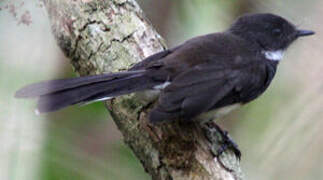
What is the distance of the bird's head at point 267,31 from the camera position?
3707 mm

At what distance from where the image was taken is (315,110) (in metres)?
2.81

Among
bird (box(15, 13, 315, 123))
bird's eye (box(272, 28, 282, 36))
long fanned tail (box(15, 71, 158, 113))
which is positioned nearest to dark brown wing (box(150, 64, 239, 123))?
bird (box(15, 13, 315, 123))

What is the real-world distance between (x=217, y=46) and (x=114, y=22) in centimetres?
71

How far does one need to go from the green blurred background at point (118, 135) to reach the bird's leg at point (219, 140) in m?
0.16

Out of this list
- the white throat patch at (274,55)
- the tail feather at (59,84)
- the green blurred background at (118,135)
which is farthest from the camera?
the white throat patch at (274,55)

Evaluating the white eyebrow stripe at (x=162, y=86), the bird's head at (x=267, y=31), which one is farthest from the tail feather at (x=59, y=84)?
the bird's head at (x=267, y=31)

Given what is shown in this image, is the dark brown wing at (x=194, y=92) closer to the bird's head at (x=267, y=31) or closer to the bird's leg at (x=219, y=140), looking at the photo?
the bird's leg at (x=219, y=140)

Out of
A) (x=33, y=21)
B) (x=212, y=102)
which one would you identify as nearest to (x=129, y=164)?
(x=212, y=102)

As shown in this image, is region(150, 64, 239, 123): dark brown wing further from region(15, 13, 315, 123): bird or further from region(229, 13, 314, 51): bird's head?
region(229, 13, 314, 51): bird's head

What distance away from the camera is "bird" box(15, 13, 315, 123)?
2.66 meters

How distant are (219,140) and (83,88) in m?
0.90

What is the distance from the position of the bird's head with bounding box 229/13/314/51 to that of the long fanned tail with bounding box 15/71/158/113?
1.08 m

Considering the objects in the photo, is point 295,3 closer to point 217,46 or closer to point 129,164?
point 217,46

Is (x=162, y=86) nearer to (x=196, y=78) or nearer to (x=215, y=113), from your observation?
(x=196, y=78)
